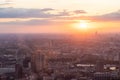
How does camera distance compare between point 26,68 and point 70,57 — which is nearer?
point 26,68

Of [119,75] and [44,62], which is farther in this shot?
[44,62]

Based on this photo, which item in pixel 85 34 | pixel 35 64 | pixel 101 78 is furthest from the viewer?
pixel 85 34

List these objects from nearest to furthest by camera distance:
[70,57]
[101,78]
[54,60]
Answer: [101,78], [54,60], [70,57]

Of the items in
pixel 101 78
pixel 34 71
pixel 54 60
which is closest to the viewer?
pixel 101 78

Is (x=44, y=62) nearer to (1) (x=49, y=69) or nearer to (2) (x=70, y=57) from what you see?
(1) (x=49, y=69)

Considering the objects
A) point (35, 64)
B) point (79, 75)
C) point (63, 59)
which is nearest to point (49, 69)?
point (35, 64)

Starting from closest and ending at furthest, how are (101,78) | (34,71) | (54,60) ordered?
(101,78) → (34,71) → (54,60)

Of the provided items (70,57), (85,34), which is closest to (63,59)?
(70,57)

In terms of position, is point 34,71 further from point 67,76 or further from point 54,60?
point 54,60
